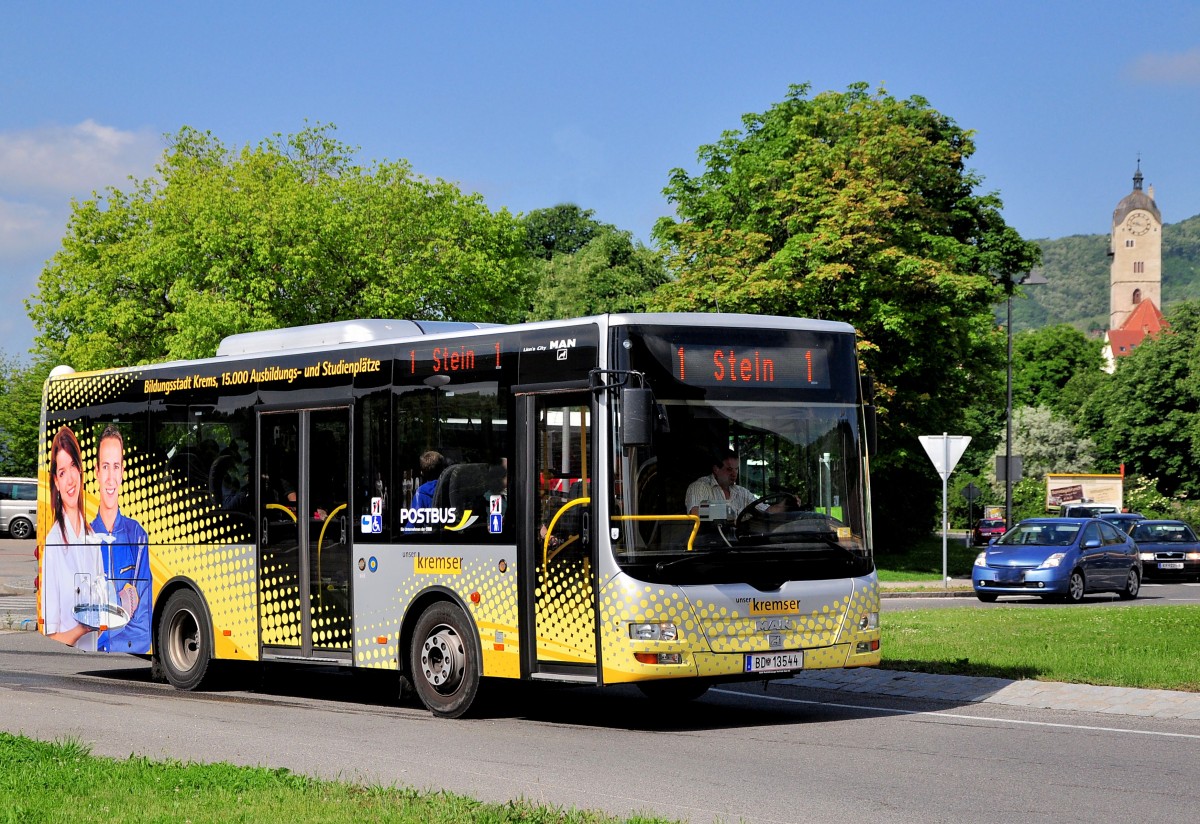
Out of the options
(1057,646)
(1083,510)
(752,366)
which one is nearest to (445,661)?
(752,366)

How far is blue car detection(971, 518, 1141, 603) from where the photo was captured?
29.3 meters

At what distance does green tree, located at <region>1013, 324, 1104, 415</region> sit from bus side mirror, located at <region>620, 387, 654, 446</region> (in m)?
112

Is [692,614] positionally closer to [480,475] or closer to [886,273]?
Answer: [480,475]

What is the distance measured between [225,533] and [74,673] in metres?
3.67

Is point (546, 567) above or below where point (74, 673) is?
above

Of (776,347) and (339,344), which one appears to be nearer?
(776,347)

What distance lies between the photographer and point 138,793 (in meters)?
8.13

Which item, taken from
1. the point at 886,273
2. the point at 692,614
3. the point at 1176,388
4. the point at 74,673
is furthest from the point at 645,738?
the point at 1176,388

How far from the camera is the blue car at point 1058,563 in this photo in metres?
29.3

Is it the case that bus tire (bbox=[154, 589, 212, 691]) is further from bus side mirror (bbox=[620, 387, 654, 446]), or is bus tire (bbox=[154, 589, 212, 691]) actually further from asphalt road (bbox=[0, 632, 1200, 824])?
bus side mirror (bbox=[620, 387, 654, 446])

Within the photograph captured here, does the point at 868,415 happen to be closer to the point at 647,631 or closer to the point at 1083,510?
the point at 647,631

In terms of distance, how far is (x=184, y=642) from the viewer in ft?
51.8

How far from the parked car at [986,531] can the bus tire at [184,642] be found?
54.9 metres

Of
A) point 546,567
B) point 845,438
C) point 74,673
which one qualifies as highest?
point 845,438
